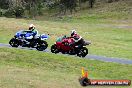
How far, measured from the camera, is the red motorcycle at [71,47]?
33.1 meters

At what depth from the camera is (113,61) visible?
3216 cm

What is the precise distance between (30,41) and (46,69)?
23.4ft

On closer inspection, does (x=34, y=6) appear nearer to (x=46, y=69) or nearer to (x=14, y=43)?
(x=14, y=43)

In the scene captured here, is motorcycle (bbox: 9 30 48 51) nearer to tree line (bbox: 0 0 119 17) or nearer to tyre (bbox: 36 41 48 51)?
tyre (bbox: 36 41 48 51)

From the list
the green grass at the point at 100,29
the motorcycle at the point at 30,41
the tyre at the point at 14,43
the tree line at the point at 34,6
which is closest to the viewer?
the motorcycle at the point at 30,41

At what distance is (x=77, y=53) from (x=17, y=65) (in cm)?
643

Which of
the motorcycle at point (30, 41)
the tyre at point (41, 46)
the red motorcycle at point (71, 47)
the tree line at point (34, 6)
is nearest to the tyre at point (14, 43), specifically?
the motorcycle at point (30, 41)

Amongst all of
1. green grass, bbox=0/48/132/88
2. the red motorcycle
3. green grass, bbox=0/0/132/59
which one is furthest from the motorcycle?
green grass, bbox=0/0/132/59

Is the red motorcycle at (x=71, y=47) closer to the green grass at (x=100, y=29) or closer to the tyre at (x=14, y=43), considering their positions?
the green grass at (x=100, y=29)

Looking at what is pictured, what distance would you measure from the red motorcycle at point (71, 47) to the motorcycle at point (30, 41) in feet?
4.87

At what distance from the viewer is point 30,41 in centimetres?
3491

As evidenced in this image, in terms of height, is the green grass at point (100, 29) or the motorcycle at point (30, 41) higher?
the motorcycle at point (30, 41)

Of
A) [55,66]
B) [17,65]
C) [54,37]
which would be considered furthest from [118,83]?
[54,37]

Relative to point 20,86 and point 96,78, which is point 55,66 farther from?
point 20,86
